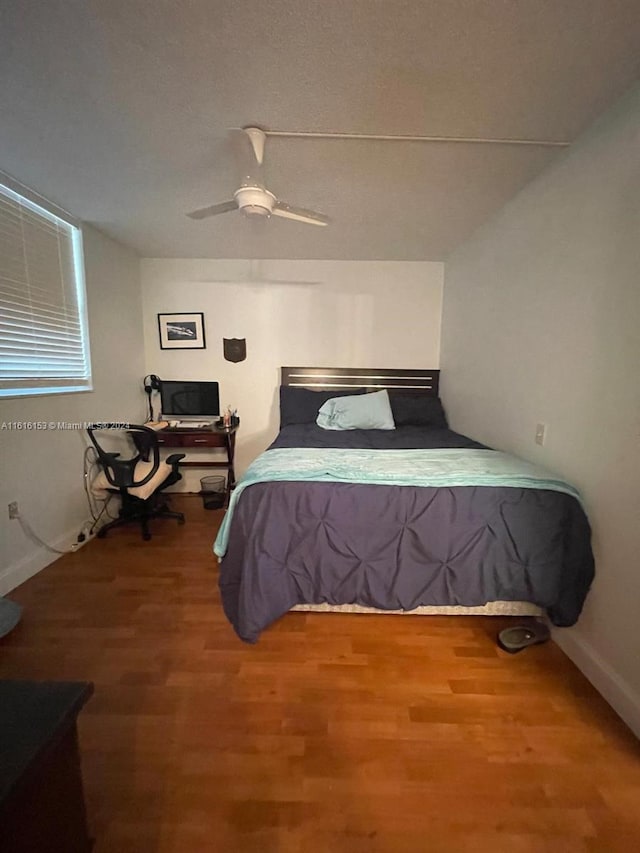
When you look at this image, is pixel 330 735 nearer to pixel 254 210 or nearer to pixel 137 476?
pixel 137 476

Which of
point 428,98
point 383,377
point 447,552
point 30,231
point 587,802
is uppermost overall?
point 428,98

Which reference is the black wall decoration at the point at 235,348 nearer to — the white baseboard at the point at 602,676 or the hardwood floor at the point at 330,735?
the hardwood floor at the point at 330,735

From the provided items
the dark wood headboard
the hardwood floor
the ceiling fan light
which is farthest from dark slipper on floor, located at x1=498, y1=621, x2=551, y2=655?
the ceiling fan light

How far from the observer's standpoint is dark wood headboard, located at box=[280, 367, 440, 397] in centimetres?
337

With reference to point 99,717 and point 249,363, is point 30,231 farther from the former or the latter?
point 99,717

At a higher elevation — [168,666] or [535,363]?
[535,363]

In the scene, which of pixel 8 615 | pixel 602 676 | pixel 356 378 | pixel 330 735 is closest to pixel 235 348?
pixel 356 378

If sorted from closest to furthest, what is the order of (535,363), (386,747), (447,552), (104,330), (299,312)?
1. (386,747)
2. (447,552)
3. (535,363)
4. (104,330)
5. (299,312)

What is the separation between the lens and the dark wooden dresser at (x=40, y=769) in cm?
51

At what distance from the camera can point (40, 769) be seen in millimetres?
562

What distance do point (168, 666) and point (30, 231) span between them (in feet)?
8.49

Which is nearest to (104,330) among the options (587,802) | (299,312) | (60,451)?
(60,451)

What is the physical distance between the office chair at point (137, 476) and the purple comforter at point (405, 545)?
4.15 ft

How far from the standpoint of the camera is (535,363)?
1880 millimetres
